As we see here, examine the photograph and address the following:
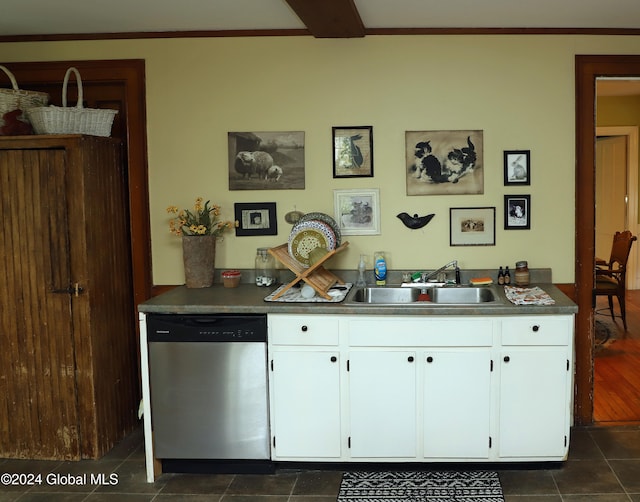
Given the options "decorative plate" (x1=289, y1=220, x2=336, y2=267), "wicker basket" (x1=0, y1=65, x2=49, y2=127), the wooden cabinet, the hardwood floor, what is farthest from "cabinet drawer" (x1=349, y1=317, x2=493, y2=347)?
"wicker basket" (x1=0, y1=65, x2=49, y2=127)

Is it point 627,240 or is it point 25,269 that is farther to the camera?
point 627,240

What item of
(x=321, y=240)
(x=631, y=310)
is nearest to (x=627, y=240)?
(x=631, y=310)

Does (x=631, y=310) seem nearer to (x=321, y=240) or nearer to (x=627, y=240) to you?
(x=627, y=240)

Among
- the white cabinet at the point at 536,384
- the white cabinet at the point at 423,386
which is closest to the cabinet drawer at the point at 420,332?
the white cabinet at the point at 423,386

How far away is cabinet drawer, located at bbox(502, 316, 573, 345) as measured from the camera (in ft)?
9.46

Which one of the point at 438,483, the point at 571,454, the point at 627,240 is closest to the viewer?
the point at 438,483

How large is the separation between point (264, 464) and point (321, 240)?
117 centimetres

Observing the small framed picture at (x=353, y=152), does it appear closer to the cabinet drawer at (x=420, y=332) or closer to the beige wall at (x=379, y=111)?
the beige wall at (x=379, y=111)

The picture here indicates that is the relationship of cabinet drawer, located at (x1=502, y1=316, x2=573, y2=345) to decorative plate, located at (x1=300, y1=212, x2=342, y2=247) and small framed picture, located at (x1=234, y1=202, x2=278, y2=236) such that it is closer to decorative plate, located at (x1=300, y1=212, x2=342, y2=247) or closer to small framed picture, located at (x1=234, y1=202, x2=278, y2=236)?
decorative plate, located at (x1=300, y1=212, x2=342, y2=247)

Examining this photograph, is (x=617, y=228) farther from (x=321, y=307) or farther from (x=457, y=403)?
(x=321, y=307)

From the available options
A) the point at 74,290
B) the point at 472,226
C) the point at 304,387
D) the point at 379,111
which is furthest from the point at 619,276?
the point at 74,290

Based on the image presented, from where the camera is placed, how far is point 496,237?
3520mm

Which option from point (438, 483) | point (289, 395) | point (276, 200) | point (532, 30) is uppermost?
point (532, 30)

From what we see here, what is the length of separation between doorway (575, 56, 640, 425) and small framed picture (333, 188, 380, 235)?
44.7 inches
